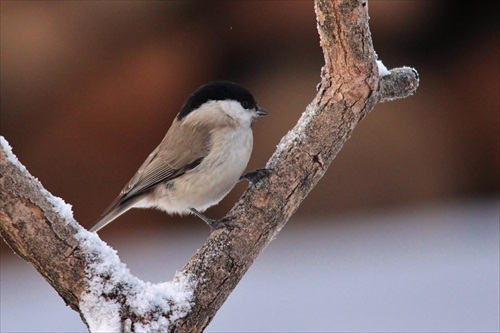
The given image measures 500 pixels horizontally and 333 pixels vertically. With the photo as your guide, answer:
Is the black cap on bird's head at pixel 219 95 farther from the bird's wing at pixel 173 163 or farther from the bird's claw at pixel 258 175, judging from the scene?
the bird's claw at pixel 258 175

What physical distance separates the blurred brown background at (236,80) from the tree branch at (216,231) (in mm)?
2405

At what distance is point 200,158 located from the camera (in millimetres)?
3090

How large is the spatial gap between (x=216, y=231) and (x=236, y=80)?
302 cm

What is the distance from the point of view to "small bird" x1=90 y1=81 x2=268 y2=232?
3059 millimetres

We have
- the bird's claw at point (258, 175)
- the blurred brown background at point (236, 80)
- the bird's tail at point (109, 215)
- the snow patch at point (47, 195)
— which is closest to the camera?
the snow patch at point (47, 195)

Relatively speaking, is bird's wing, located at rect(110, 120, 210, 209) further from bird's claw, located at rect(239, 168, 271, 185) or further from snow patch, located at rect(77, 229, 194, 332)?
snow patch, located at rect(77, 229, 194, 332)

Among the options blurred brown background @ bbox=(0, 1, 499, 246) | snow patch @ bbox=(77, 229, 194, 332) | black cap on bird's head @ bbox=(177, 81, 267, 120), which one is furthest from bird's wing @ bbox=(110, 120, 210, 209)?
blurred brown background @ bbox=(0, 1, 499, 246)

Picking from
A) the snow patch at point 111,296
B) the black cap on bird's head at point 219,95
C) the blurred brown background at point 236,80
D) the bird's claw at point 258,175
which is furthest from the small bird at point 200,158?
the blurred brown background at point 236,80

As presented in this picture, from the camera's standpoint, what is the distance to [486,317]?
14.9 feet

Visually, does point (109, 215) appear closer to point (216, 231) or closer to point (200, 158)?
point (200, 158)

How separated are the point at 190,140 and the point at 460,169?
10.8 ft

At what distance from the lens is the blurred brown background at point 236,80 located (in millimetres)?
5184

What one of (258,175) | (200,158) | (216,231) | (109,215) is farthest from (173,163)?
(216,231)

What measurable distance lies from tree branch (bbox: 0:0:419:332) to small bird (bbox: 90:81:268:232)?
0.86 ft
